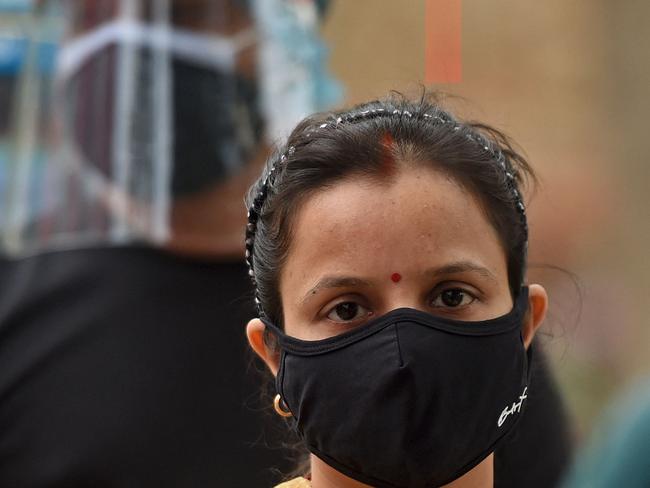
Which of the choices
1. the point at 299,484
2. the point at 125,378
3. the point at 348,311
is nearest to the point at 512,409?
the point at 348,311

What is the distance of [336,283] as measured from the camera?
7.05ft

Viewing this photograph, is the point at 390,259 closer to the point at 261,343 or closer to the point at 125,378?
the point at 261,343

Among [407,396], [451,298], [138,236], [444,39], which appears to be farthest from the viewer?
[138,236]

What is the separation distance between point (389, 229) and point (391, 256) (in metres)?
0.06

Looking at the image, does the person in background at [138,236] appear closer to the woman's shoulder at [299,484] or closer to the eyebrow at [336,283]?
the woman's shoulder at [299,484]

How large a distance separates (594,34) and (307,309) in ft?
17.2

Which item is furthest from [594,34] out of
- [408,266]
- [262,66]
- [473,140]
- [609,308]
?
[408,266]

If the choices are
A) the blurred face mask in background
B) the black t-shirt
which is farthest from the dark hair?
the blurred face mask in background

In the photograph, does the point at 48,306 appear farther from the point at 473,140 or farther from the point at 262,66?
the point at 473,140

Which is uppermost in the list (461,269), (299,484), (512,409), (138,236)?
(138,236)

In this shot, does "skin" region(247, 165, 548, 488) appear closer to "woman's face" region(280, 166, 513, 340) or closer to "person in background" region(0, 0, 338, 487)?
"woman's face" region(280, 166, 513, 340)

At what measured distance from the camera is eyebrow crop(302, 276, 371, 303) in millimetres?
2133

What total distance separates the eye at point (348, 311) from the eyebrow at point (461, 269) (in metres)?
0.15

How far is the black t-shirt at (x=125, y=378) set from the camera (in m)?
3.25
